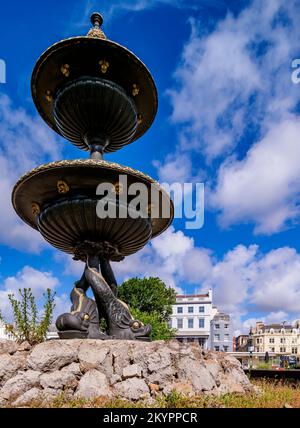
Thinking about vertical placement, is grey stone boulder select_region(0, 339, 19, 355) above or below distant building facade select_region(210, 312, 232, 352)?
above

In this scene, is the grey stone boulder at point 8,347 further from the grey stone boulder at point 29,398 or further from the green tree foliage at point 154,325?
the green tree foliage at point 154,325

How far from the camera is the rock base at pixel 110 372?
5914 millimetres

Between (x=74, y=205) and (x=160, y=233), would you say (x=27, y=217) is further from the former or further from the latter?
(x=160, y=233)

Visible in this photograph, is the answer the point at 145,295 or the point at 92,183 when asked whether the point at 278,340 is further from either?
the point at 92,183

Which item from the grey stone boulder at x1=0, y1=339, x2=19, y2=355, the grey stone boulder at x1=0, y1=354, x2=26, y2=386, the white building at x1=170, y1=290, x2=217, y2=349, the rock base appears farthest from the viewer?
the white building at x1=170, y1=290, x2=217, y2=349

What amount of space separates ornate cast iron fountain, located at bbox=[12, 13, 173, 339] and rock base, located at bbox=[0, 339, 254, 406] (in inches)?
44.8

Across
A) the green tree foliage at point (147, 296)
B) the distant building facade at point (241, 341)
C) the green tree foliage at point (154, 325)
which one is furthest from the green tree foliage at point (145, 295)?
the distant building facade at point (241, 341)

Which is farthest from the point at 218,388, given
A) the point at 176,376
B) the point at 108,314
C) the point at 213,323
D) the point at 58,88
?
the point at 213,323

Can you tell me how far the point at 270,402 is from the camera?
5.85 meters

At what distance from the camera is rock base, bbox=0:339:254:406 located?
19.4ft

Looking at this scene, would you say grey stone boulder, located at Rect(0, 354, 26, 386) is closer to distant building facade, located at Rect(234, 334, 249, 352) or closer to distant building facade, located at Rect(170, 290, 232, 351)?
distant building facade, located at Rect(170, 290, 232, 351)

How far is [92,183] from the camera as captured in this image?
812cm

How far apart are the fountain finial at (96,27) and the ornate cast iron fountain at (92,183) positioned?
26mm

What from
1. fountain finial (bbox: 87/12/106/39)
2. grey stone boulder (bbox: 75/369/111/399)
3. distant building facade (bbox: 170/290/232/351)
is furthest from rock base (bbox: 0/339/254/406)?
distant building facade (bbox: 170/290/232/351)
